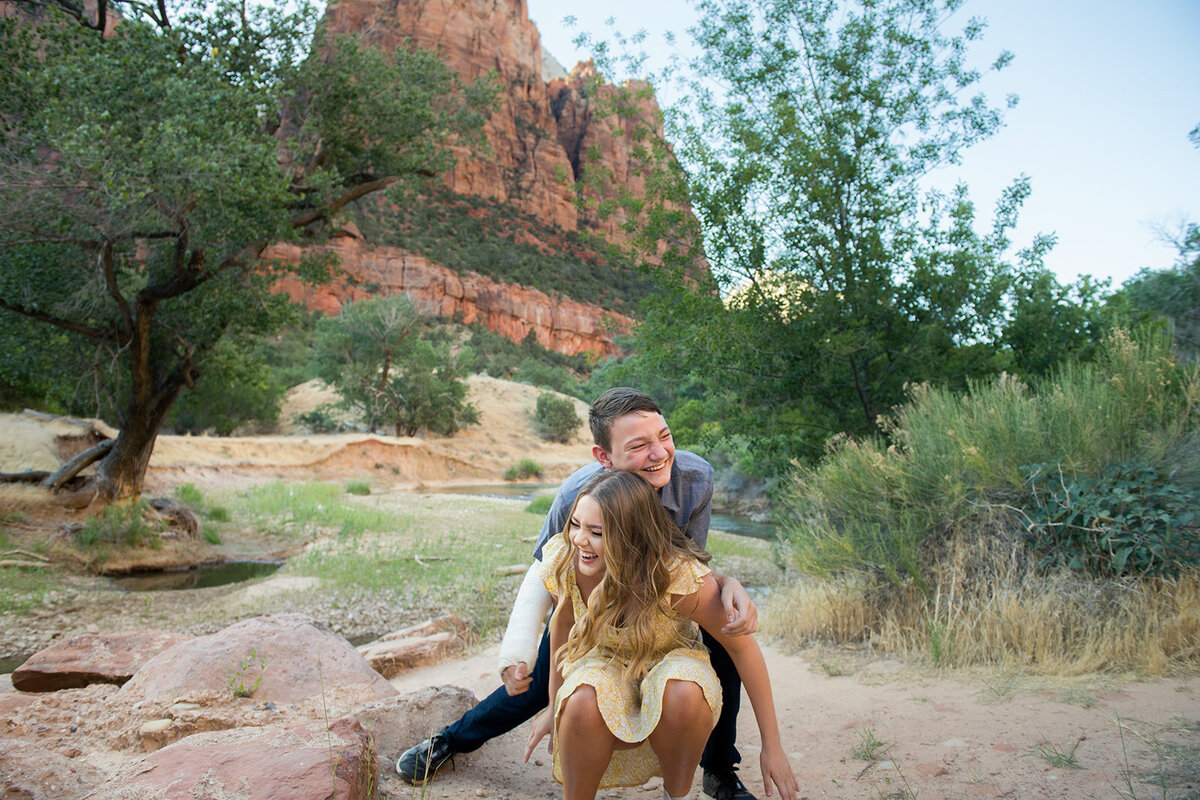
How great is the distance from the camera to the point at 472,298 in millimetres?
60156

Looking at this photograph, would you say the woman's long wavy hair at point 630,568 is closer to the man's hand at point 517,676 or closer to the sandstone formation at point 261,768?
the man's hand at point 517,676

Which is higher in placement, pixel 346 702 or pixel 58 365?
pixel 58 365

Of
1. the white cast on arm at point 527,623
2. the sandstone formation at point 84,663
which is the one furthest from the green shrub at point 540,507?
the white cast on arm at point 527,623

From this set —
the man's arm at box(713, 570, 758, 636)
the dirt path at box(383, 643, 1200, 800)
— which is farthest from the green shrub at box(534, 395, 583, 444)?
the man's arm at box(713, 570, 758, 636)

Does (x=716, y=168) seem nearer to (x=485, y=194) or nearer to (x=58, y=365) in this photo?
(x=58, y=365)

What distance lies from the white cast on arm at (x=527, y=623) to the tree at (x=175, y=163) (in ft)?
22.3

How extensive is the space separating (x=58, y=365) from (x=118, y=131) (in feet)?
15.3

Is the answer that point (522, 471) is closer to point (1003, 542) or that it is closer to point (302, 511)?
point (302, 511)

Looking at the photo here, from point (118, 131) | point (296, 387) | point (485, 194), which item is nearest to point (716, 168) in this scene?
point (118, 131)

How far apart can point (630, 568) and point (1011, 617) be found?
2.95m

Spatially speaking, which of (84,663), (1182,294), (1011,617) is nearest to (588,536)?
(84,663)

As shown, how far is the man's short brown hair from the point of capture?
243 cm

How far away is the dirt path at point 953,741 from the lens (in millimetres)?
2555

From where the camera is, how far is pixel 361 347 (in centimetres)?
3072
